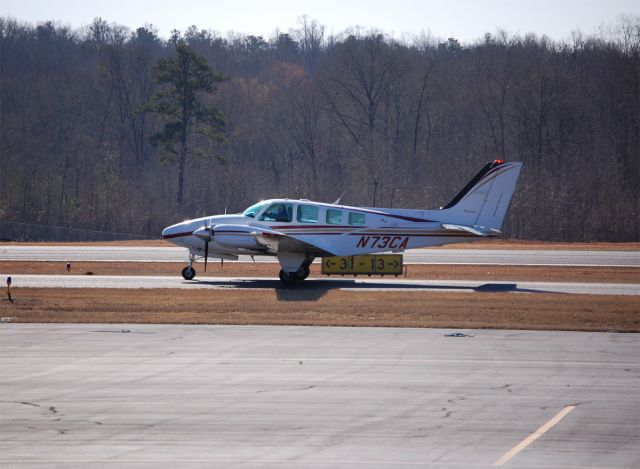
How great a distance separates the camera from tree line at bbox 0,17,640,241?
71.4 meters

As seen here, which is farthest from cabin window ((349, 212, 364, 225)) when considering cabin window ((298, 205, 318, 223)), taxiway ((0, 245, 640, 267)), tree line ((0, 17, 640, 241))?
tree line ((0, 17, 640, 241))

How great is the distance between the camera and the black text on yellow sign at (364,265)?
109 feet

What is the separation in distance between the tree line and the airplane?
1318 inches

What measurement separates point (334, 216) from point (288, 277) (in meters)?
2.64

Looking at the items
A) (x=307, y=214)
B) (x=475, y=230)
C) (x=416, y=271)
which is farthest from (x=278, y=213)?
(x=416, y=271)

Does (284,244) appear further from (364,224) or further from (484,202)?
(484,202)

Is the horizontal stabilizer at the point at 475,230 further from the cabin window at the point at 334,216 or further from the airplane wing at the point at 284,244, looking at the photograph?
the airplane wing at the point at 284,244

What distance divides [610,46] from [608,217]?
3859 cm

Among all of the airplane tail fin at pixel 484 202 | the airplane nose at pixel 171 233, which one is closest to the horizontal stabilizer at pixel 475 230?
the airplane tail fin at pixel 484 202

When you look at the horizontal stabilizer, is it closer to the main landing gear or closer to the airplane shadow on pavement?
the airplane shadow on pavement

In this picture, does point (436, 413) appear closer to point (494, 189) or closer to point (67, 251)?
point (494, 189)

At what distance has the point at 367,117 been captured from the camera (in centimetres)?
9000

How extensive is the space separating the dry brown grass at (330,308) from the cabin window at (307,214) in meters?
3.12

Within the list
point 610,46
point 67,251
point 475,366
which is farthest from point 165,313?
point 610,46
